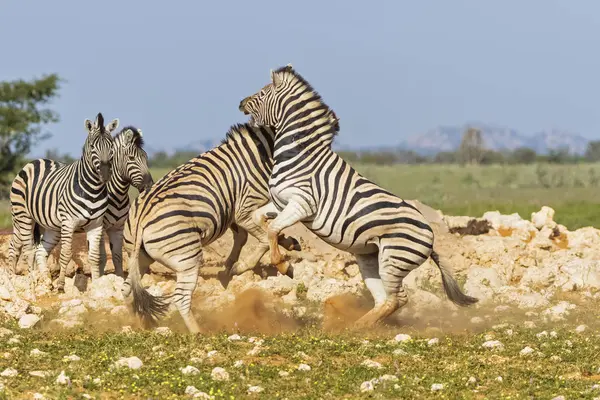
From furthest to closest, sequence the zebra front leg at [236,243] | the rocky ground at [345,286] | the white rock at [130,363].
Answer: the zebra front leg at [236,243] → the rocky ground at [345,286] → the white rock at [130,363]

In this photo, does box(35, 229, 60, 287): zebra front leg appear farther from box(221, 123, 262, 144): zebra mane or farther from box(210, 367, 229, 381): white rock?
box(210, 367, 229, 381): white rock

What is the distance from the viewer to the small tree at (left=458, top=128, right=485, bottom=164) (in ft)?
243

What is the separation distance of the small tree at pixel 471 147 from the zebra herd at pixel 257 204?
64.9 metres

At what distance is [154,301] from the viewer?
8.96 meters

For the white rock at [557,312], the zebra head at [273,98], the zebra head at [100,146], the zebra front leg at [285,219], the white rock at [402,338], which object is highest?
the zebra head at [273,98]

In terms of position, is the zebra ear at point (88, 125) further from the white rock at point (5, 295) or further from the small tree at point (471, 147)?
the small tree at point (471, 147)

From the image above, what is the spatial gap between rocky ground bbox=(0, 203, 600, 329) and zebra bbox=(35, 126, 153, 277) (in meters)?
0.45

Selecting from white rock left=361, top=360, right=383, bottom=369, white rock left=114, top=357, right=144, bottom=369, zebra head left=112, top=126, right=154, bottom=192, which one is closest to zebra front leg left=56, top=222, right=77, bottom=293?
zebra head left=112, top=126, right=154, bottom=192

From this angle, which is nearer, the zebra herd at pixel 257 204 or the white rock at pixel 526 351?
the white rock at pixel 526 351

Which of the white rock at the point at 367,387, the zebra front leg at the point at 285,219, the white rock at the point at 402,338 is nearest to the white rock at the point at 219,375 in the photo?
the white rock at the point at 367,387

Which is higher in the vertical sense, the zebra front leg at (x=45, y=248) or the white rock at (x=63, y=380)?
the zebra front leg at (x=45, y=248)

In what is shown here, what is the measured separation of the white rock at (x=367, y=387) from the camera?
6609mm

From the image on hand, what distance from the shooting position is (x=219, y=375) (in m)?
6.79

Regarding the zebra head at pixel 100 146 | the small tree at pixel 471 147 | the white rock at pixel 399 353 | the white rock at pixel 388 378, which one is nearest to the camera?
the white rock at pixel 388 378
